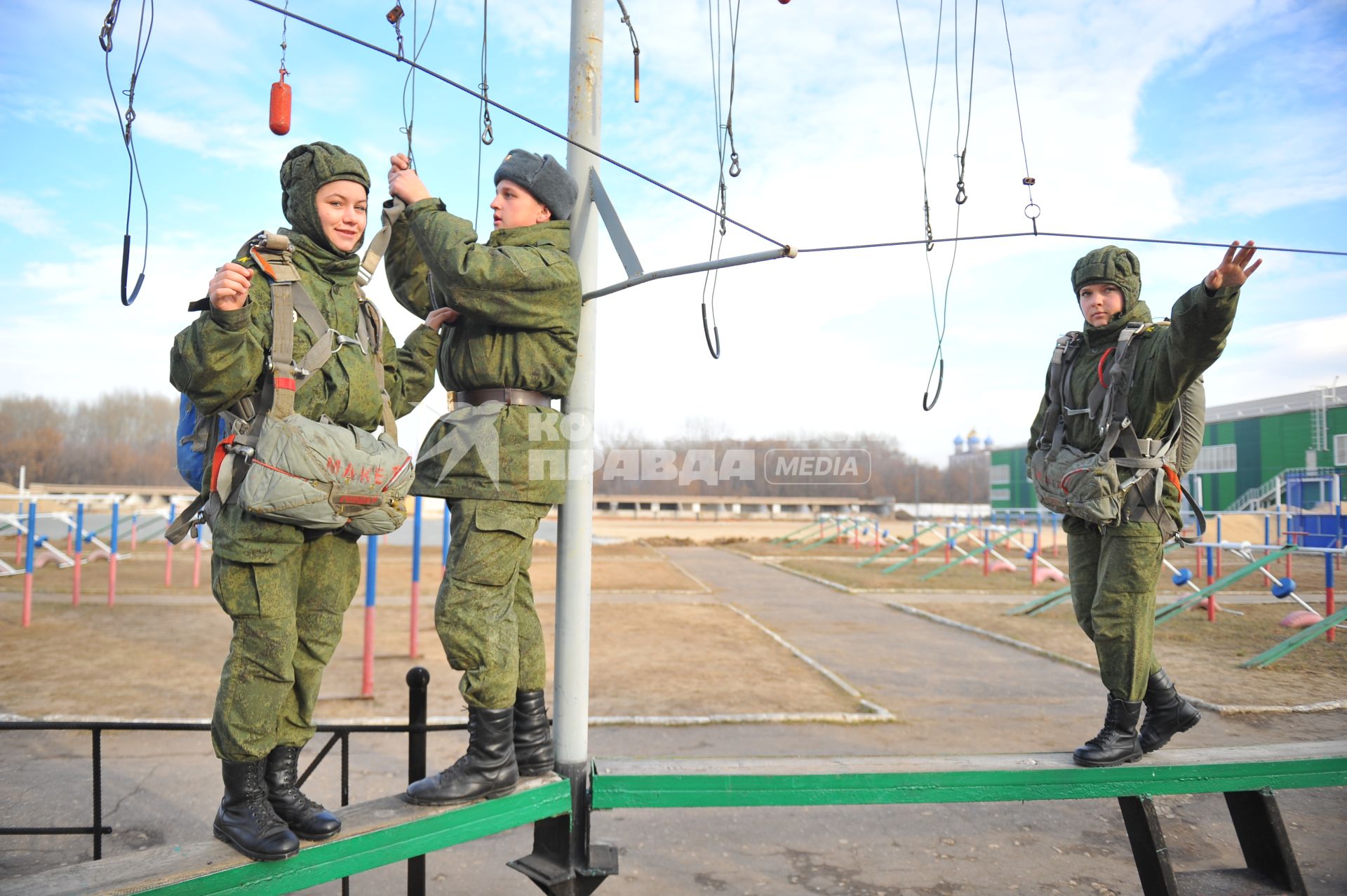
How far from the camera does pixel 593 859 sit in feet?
9.93

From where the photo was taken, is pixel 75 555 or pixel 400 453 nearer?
pixel 400 453

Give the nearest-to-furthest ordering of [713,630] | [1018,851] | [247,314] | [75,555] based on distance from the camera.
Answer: [247,314], [1018,851], [713,630], [75,555]

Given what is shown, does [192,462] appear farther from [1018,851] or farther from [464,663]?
[1018,851]

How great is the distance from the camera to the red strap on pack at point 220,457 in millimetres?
2412

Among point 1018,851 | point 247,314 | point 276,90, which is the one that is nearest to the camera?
point 247,314

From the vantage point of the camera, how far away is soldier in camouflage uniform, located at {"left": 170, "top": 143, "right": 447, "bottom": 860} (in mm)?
2309

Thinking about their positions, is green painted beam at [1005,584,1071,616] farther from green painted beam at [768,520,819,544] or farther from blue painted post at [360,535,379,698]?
green painted beam at [768,520,819,544]

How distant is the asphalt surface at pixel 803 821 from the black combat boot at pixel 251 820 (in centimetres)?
48

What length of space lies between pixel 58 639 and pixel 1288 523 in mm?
19974

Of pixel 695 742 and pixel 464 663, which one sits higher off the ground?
pixel 464 663

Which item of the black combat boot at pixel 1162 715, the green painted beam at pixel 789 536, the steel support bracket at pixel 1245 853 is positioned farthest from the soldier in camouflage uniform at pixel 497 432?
the green painted beam at pixel 789 536

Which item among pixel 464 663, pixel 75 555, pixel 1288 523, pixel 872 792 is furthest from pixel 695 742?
pixel 1288 523

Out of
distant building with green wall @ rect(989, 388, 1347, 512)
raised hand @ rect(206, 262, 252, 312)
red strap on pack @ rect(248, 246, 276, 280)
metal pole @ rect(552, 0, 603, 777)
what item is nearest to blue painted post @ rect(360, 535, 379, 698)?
metal pole @ rect(552, 0, 603, 777)

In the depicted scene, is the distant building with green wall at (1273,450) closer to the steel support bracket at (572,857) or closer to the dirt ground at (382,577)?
the steel support bracket at (572,857)
